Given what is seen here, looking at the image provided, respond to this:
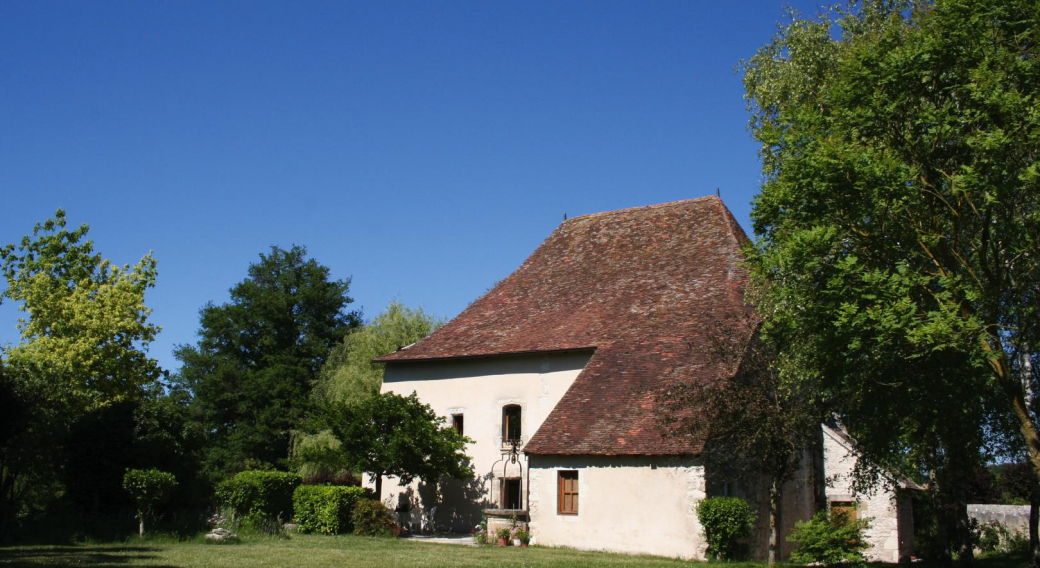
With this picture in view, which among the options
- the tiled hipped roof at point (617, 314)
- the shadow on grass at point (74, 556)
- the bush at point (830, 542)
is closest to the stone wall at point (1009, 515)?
the tiled hipped roof at point (617, 314)

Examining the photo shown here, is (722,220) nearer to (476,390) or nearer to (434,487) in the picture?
(476,390)

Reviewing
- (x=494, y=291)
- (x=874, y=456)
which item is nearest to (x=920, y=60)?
(x=874, y=456)

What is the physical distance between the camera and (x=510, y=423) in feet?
81.9

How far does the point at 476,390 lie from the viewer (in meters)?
25.4

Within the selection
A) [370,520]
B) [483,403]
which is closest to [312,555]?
[370,520]

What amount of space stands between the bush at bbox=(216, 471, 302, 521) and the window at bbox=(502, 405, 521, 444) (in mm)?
6550

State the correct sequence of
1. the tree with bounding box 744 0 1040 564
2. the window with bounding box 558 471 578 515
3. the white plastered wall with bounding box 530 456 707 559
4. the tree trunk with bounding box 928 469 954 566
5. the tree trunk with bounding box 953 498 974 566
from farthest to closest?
the window with bounding box 558 471 578 515
the white plastered wall with bounding box 530 456 707 559
the tree trunk with bounding box 928 469 954 566
the tree trunk with bounding box 953 498 974 566
the tree with bounding box 744 0 1040 564

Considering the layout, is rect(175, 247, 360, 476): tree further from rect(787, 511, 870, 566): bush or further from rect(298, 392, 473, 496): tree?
rect(787, 511, 870, 566): bush

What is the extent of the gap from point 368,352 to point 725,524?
72.7ft

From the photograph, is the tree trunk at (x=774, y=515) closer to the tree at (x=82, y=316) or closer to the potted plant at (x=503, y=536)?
the potted plant at (x=503, y=536)

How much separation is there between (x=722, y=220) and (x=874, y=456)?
11.1m

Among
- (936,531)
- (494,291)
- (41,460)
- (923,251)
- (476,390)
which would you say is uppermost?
(494,291)

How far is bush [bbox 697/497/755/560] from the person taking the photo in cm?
1773

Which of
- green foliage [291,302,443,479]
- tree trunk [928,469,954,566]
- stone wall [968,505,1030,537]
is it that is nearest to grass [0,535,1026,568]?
tree trunk [928,469,954,566]
